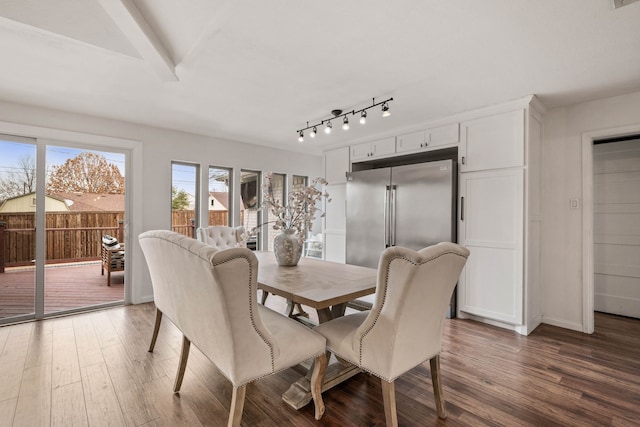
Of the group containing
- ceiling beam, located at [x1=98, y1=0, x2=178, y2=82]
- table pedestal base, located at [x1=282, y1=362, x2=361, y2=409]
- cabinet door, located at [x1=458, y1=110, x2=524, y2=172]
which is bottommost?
table pedestal base, located at [x1=282, y1=362, x2=361, y2=409]

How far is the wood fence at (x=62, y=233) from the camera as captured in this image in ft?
10.4

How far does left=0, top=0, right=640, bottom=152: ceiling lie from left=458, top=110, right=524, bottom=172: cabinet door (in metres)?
0.21

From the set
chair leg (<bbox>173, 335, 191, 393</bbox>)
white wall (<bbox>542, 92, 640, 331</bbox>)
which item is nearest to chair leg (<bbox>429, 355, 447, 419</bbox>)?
chair leg (<bbox>173, 335, 191, 393</bbox>)

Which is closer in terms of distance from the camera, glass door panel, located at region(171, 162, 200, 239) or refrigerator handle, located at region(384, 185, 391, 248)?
refrigerator handle, located at region(384, 185, 391, 248)

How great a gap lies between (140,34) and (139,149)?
2359mm

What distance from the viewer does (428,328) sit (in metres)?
1.57

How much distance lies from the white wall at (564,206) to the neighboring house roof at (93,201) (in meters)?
5.02

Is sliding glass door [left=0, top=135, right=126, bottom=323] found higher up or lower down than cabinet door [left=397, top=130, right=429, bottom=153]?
lower down

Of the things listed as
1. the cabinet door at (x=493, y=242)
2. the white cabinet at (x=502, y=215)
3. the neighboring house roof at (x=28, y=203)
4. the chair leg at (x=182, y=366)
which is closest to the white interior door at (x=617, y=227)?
the white cabinet at (x=502, y=215)

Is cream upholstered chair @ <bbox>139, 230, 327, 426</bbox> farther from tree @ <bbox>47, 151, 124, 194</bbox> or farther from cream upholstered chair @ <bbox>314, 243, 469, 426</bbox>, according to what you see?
tree @ <bbox>47, 151, 124, 194</bbox>

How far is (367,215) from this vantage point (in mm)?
3955

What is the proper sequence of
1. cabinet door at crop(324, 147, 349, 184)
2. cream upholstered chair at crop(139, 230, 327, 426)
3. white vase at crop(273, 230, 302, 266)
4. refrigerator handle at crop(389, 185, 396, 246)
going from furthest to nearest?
cabinet door at crop(324, 147, 349, 184) < refrigerator handle at crop(389, 185, 396, 246) < white vase at crop(273, 230, 302, 266) < cream upholstered chair at crop(139, 230, 327, 426)

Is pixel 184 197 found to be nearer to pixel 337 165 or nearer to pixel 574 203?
pixel 337 165

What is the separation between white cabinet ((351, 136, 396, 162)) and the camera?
13.2 ft
